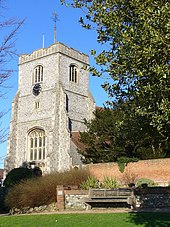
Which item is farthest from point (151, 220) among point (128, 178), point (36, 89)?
point (36, 89)

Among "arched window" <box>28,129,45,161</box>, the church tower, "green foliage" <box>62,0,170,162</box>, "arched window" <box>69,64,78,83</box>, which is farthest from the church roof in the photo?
"green foliage" <box>62,0,170,162</box>

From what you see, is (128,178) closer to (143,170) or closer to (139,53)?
(143,170)

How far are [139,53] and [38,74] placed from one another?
4137 cm

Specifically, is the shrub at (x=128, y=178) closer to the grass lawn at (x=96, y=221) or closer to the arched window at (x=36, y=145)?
the grass lawn at (x=96, y=221)

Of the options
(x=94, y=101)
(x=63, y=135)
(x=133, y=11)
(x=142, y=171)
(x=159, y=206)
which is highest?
(x=94, y=101)

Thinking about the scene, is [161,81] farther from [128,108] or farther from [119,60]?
[128,108]

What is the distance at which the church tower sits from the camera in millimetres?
42125

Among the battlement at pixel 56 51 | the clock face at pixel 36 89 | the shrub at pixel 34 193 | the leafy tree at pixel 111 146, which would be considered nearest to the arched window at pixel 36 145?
the clock face at pixel 36 89

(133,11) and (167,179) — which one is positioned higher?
(133,11)

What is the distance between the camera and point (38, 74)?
47.5 meters

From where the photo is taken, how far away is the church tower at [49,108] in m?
42.1

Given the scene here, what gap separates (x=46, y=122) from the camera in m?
44.2

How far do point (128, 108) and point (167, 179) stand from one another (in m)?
17.7

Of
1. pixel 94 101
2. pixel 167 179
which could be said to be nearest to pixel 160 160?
pixel 167 179
